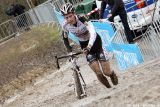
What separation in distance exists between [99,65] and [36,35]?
1841 centimetres

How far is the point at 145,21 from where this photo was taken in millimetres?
15078

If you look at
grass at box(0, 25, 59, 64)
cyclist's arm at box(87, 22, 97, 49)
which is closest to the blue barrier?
cyclist's arm at box(87, 22, 97, 49)

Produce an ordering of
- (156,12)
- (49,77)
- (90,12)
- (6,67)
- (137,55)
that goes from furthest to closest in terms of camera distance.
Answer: (6,67)
(90,12)
(49,77)
(156,12)
(137,55)

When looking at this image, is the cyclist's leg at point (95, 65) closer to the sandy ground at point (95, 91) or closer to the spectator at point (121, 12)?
the sandy ground at point (95, 91)

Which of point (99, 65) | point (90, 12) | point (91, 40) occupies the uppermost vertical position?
point (91, 40)

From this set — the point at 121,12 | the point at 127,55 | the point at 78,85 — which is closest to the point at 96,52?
the point at 78,85

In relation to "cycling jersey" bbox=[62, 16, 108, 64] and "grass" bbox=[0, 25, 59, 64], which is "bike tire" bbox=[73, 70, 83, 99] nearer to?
"cycling jersey" bbox=[62, 16, 108, 64]

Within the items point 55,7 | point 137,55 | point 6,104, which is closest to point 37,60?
point 55,7

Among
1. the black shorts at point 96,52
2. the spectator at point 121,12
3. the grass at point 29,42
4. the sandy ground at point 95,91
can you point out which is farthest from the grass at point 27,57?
the black shorts at point 96,52

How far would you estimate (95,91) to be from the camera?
36.0ft

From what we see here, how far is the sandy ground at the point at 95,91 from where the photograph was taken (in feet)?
24.4

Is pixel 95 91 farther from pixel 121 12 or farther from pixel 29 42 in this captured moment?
pixel 29 42

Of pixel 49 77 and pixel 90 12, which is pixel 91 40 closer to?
pixel 49 77

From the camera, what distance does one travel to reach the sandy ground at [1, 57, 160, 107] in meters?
7.44
